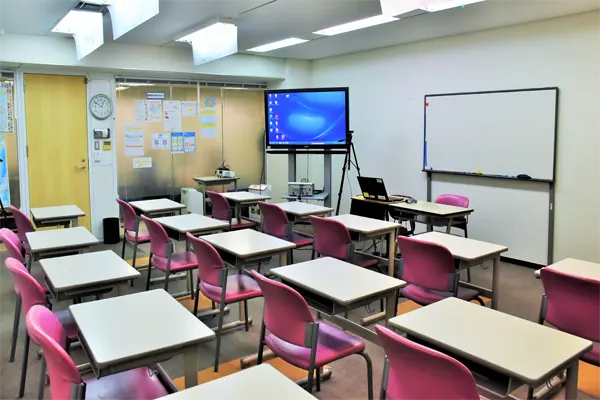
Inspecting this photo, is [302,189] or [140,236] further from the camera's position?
[302,189]

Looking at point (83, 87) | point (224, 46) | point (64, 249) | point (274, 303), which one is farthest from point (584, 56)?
point (83, 87)

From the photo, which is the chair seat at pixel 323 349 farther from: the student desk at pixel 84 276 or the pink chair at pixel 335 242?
the pink chair at pixel 335 242

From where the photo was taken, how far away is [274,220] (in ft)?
16.2

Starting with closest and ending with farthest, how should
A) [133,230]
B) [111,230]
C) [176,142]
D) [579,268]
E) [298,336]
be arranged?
[298,336]
[579,268]
[133,230]
[111,230]
[176,142]

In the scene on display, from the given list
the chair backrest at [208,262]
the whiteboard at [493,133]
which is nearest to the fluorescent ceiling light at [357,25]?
the whiteboard at [493,133]

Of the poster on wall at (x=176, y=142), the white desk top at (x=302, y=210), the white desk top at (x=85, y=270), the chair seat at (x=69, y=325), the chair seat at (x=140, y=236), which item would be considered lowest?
the chair seat at (x=69, y=325)

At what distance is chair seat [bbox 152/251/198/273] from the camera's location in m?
3.92

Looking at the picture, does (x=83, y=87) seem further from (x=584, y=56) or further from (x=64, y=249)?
(x=584, y=56)

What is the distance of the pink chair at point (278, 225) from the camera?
4812 millimetres

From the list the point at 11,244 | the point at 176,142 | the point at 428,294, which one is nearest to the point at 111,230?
the point at 176,142

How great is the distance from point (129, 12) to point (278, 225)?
235 cm

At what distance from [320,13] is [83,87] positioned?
374 cm

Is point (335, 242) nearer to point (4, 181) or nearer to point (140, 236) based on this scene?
point (140, 236)

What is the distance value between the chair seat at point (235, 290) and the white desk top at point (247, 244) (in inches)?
10.7
